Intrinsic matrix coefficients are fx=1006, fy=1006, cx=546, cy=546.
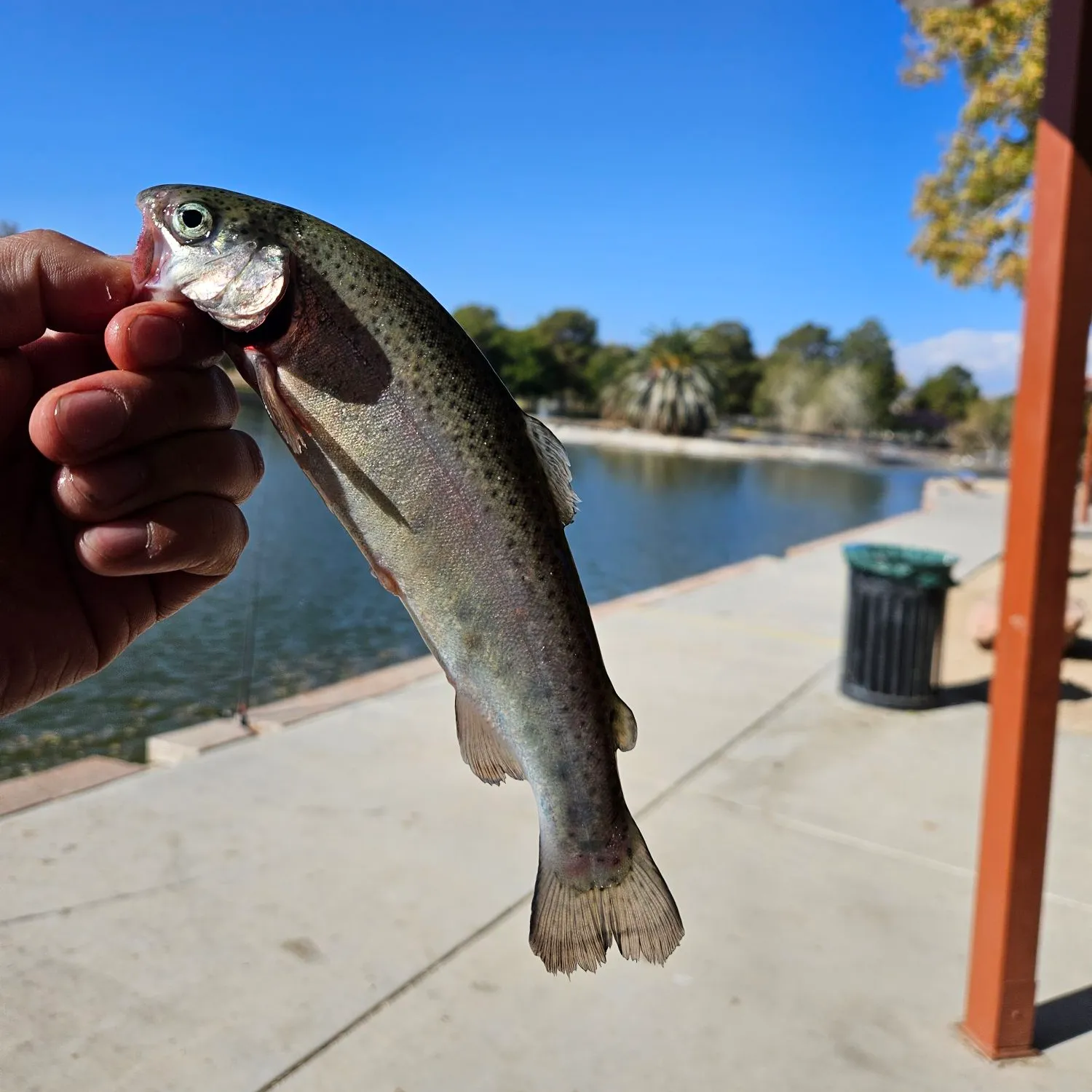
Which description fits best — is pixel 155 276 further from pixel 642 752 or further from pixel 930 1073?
pixel 642 752

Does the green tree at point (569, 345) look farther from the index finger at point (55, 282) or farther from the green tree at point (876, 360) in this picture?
the green tree at point (876, 360)

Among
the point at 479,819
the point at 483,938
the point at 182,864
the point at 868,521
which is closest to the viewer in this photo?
the point at 483,938

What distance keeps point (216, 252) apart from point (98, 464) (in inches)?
15.6

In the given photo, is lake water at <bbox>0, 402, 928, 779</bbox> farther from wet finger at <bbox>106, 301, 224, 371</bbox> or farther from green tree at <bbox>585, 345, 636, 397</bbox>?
green tree at <bbox>585, 345, 636, 397</bbox>

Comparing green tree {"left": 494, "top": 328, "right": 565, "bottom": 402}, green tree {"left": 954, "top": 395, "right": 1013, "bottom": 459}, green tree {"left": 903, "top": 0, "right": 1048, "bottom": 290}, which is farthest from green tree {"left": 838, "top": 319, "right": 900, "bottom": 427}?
green tree {"left": 494, "top": 328, "right": 565, "bottom": 402}

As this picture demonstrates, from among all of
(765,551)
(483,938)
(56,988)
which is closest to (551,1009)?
(483,938)

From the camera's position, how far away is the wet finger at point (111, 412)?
1.35 meters

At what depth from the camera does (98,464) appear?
4.65ft

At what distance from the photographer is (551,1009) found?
3.73 metres

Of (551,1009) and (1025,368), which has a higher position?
(1025,368)

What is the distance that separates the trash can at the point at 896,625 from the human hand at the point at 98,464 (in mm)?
6280

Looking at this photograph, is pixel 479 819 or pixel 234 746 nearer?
pixel 479 819

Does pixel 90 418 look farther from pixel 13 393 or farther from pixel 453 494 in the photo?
pixel 453 494

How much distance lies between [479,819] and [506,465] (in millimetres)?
4331
